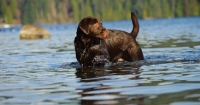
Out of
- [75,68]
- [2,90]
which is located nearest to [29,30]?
[75,68]

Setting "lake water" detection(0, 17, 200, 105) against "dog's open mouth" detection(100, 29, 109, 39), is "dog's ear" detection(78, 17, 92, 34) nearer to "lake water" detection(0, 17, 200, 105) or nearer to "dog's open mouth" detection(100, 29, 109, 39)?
"dog's open mouth" detection(100, 29, 109, 39)

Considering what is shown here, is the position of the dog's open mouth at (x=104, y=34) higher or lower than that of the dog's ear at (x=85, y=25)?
lower

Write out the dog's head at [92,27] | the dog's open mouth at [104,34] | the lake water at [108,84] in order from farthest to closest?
the dog's head at [92,27]
the dog's open mouth at [104,34]
the lake water at [108,84]

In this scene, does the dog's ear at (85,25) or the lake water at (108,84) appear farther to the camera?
the dog's ear at (85,25)

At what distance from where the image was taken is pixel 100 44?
13.2 meters


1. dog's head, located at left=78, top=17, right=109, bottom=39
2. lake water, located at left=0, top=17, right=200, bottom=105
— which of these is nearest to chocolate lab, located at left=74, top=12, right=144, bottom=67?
dog's head, located at left=78, top=17, right=109, bottom=39

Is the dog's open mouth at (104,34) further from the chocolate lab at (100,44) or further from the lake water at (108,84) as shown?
the lake water at (108,84)

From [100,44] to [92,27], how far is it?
0.55m

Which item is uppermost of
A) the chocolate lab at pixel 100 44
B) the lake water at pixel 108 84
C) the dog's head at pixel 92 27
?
the dog's head at pixel 92 27

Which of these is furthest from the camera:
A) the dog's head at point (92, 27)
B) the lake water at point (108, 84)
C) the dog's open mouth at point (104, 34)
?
the dog's head at point (92, 27)

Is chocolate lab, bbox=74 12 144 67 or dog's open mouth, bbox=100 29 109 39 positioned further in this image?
chocolate lab, bbox=74 12 144 67

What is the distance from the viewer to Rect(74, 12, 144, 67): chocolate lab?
12.9 meters

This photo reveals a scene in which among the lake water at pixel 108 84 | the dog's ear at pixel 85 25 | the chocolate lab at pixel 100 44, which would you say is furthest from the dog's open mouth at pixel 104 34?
the lake water at pixel 108 84

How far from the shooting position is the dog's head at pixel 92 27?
12.8 metres
